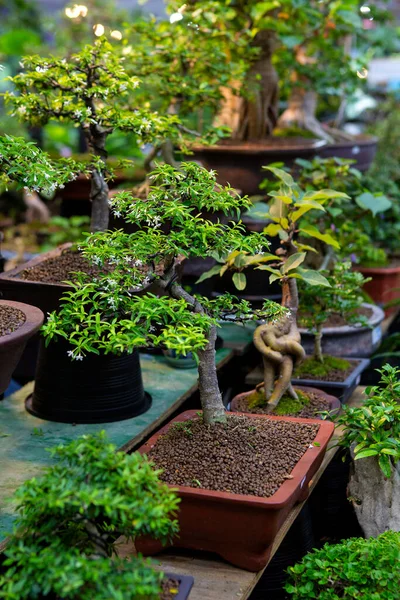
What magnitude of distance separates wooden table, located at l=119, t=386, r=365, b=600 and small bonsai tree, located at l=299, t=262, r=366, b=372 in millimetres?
1205

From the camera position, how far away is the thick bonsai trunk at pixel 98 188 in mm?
3167

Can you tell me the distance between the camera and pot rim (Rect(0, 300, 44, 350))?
219 cm

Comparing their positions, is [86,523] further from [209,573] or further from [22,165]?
A: [22,165]

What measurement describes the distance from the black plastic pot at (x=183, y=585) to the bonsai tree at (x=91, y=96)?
1574mm

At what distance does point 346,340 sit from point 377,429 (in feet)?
4.18

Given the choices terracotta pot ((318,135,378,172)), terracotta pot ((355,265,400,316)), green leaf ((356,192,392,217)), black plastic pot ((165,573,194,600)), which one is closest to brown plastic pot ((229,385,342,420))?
green leaf ((356,192,392,217))

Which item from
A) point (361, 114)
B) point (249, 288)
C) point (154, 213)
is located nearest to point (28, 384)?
point (249, 288)

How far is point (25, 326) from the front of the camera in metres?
2.30

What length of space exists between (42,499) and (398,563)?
96 centimetres

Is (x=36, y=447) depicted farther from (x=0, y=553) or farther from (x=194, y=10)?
(x=194, y=10)

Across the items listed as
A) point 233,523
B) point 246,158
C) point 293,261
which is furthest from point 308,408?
point 246,158

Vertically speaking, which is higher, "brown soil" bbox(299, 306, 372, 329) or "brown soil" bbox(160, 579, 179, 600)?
"brown soil" bbox(299, 306, 372, 329)

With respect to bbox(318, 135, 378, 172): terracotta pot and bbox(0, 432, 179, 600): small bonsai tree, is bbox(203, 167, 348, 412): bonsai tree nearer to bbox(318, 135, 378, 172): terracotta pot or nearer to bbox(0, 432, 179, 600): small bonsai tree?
bbox(0, 432, 179, 600): small bonsai tree

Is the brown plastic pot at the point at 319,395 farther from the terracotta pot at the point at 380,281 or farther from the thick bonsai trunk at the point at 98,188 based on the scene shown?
the terracotta pot at the point at 380,281
